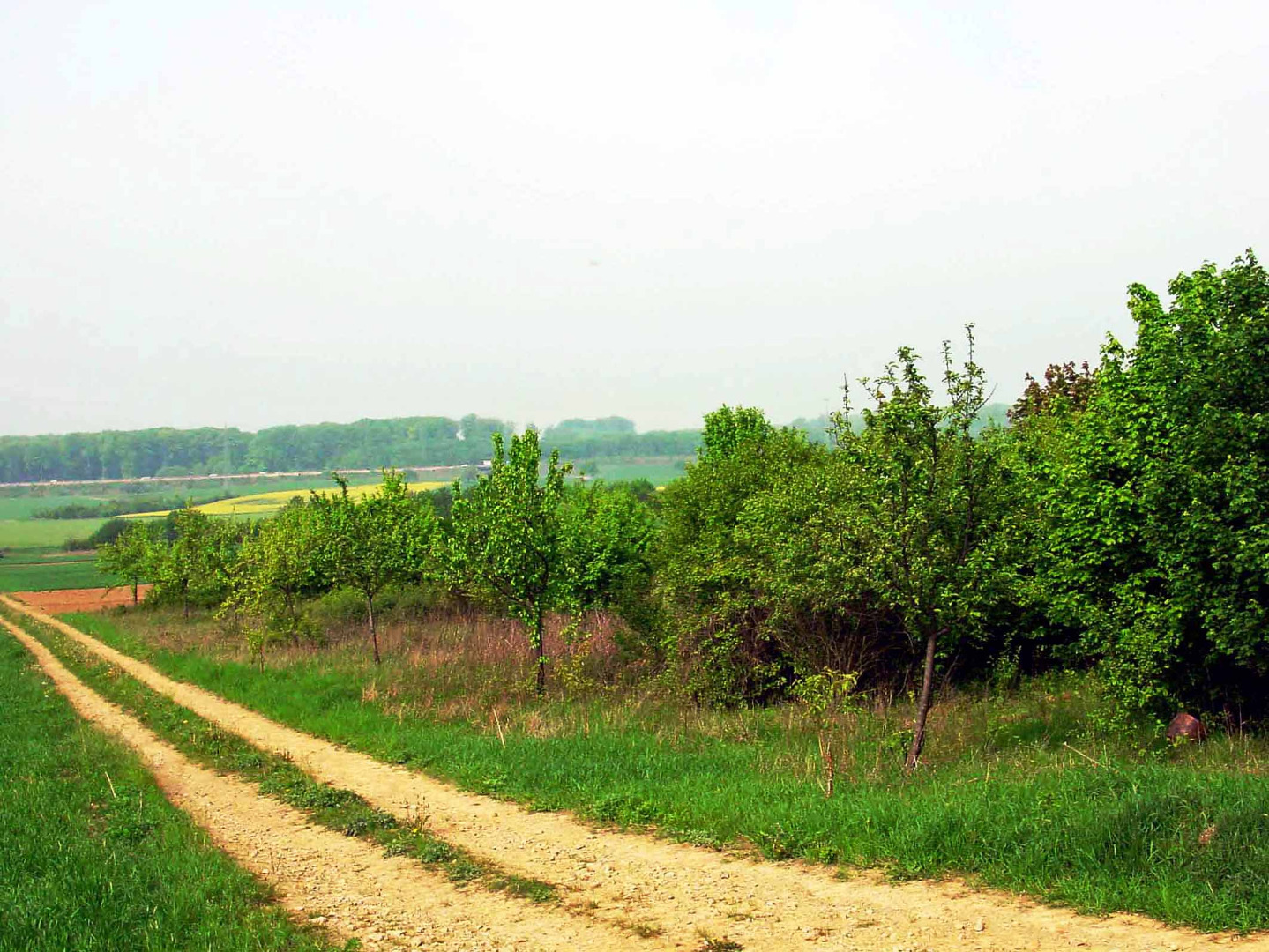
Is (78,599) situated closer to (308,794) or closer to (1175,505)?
(308,794)

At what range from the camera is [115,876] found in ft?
27.9

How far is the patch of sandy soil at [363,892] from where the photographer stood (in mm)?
7410

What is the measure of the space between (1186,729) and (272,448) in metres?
174

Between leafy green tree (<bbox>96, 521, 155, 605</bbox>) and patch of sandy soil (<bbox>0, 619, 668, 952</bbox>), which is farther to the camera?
leafy green tree (<bbox>96, 521, 155, 605</bbox>)

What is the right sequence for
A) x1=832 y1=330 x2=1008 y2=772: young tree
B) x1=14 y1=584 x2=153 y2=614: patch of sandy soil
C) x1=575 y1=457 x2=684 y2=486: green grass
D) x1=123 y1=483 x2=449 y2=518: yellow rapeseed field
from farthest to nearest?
x1=575 y1=457 x2=684 y2=486: green grass
x1=123 y1=483 x2=449 y2=518: yellow rapeseed field
x1=14 y1=584 x2=153 y2=614: patch of sandy soil
x1=832 y1=330 x2=1008 y2=772: young tree

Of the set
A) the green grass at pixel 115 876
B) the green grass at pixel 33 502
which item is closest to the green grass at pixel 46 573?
the green grass at pixel 33 502

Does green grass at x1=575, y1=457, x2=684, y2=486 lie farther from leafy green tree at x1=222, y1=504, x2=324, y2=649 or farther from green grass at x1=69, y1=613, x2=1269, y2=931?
green grass at x1=69, y1=613, x2=1269, y2=931

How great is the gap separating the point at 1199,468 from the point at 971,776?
5.08m

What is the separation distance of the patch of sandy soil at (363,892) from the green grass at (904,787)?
231cm

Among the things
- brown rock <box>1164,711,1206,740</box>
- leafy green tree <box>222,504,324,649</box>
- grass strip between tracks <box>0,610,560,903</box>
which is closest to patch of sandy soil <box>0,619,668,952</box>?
grass strip between tracks <box>0,610,560,903</box>

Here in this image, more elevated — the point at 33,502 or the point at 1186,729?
the point at 1186,729

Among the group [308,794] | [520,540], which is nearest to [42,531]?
[520,540]

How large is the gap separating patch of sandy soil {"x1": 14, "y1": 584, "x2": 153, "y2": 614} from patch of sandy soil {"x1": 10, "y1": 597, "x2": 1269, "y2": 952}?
55206mm

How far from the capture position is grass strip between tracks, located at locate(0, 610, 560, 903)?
894cm
